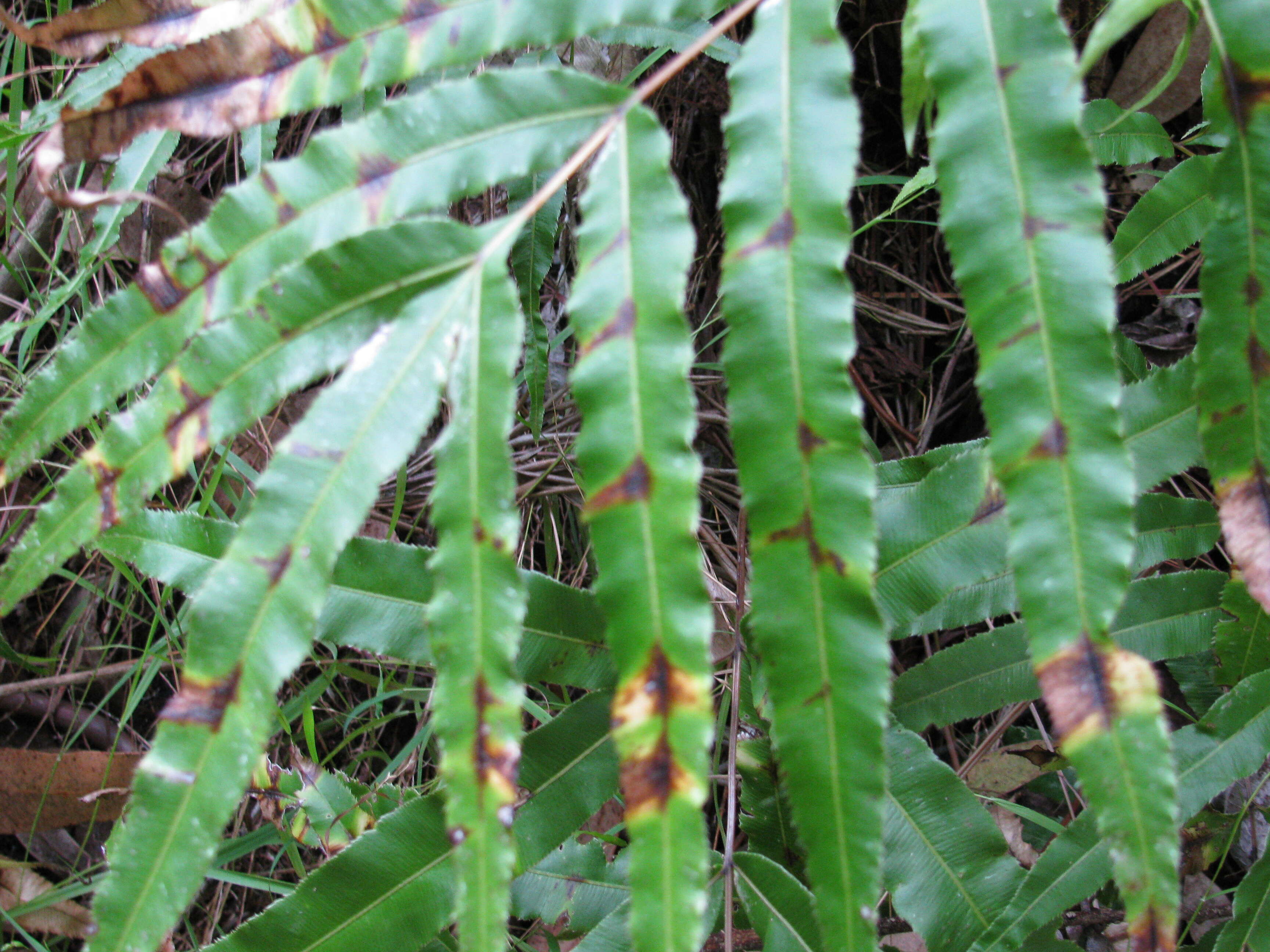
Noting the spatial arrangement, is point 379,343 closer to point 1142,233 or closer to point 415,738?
point 1142,233

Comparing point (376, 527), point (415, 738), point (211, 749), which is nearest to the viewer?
point (211, 749)

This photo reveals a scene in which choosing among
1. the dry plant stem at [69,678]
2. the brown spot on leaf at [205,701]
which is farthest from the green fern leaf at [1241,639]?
the dry plant stem at [69,678]

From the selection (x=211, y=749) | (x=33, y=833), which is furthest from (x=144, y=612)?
(x=211, y=749)

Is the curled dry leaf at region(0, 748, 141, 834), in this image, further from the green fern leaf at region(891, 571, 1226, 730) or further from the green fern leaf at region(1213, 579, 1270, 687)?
the green fern leaf at region(1213, 579, 1270, 687)

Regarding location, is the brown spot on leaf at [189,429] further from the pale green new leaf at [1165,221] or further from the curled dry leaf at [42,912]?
the curled dry leaf at [42,912]

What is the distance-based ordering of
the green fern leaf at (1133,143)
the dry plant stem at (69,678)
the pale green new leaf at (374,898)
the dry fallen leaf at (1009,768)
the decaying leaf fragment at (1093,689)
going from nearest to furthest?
the decaying leaf fragment at (1093,689) < the pale green new leaf at (374,898) < the green fern leaf at (1133,143) < the dry fallen leaf at (1009,768) < the dry plant stem at (69,678)

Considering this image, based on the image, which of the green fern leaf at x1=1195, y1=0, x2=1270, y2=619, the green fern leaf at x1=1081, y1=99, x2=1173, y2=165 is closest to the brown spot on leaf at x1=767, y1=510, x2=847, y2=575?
the green fern leaf at x1=1195, y1=0, x2=1270, y2=619

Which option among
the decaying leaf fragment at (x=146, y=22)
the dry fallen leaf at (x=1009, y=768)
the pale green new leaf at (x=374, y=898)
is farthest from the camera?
the dry fallen leaf at (x=1009, y=768)
